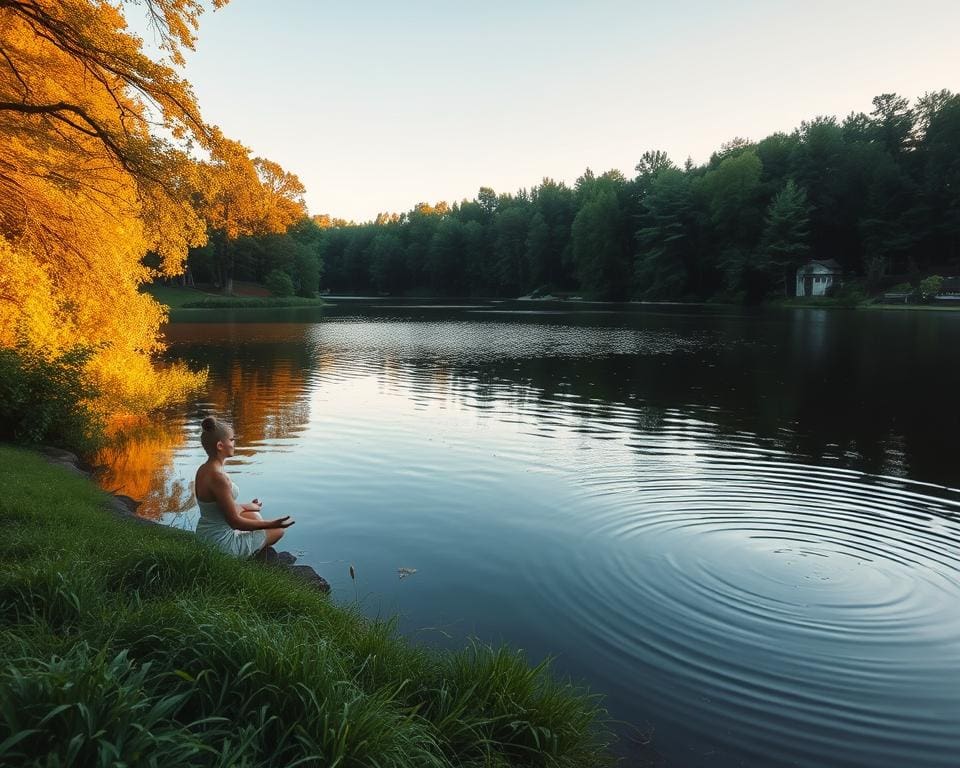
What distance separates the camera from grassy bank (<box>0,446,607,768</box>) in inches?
115

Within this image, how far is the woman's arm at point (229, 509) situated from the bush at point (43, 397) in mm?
7256

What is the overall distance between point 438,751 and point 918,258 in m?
101

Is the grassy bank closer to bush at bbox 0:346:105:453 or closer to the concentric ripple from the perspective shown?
the concentric ripple

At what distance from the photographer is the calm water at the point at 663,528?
588cm

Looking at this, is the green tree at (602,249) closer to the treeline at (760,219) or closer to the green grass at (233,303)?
the treeline at (760,219)

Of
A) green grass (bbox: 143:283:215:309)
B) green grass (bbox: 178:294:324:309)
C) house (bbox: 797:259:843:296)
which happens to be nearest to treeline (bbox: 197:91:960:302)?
house (bbox: 797:259:843:296)

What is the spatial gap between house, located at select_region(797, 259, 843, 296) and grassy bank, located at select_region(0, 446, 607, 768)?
9042 cm

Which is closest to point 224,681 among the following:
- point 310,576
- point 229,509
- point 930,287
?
point 229,509

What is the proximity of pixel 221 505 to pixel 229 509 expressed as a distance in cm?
9

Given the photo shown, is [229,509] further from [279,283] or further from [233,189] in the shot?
[279,283]

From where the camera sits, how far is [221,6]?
477 inches

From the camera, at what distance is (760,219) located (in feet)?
310

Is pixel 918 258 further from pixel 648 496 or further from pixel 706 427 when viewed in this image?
pixel 648 496

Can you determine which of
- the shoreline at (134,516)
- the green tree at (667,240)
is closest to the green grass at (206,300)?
the green tree at (667,240)
